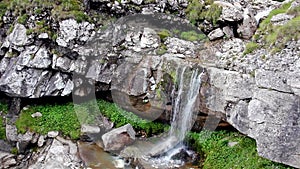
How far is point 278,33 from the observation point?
10.5 metres

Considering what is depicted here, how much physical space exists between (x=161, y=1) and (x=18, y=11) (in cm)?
563

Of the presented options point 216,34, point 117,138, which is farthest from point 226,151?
point 216,34

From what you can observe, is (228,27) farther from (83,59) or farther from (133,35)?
(83,59)

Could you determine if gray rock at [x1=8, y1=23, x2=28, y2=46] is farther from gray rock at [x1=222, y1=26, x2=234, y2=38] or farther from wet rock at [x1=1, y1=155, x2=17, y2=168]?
gray rock at [x1=222, y1=26, x2=234, y2=38]

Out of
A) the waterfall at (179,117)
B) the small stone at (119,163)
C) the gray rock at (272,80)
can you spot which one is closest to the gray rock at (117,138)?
the small stone at (119,163)

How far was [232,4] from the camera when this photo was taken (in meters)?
14.4

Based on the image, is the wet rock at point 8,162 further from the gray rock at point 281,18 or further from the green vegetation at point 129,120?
the gray rock at point 281,18

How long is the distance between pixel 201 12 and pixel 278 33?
14.3 ft

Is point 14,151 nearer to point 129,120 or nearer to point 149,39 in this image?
point 129,120

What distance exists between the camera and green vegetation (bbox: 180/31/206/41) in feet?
45.8

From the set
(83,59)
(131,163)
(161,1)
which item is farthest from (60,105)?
(161,1)

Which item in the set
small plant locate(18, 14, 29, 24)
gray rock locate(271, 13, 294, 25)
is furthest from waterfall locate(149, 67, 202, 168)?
small plant locate(18, 14, 29, 24)

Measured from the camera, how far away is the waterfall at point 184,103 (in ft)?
39.5

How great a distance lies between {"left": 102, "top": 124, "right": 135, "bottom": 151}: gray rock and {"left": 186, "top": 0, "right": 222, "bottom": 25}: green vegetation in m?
5.23
